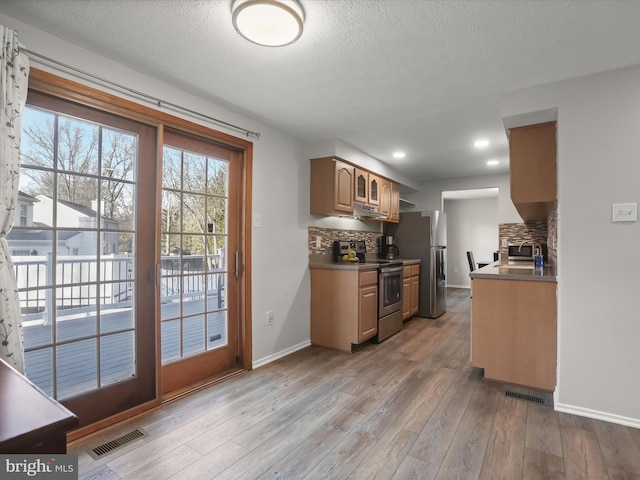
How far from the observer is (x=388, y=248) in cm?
535

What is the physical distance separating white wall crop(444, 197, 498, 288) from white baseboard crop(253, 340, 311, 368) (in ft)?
18.6

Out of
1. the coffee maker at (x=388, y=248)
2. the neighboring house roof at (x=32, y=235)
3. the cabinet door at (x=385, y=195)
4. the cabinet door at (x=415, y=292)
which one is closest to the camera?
the neighboring house roof at (x=32, y=235)

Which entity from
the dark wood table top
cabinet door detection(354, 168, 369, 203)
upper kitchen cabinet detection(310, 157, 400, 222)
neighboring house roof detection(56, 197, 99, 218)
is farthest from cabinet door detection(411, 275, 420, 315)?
the dark wood table top

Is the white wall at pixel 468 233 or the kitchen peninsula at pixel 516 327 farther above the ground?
the white wall at pixel 468 233

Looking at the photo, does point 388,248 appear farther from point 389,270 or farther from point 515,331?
point 515,331

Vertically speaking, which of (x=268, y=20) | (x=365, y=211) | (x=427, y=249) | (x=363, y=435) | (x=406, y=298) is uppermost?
(x=268, y=20)

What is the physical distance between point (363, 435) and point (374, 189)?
3211 mm

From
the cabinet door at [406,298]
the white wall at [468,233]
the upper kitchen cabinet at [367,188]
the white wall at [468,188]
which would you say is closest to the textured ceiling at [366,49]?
the upper kitchen cabinet at [367,188]

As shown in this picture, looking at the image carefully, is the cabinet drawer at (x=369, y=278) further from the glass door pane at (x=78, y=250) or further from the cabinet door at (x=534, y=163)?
the glass door pane at (x=78, y=250)

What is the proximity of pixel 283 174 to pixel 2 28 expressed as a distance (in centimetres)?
222

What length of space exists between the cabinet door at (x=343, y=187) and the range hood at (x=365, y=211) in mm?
120

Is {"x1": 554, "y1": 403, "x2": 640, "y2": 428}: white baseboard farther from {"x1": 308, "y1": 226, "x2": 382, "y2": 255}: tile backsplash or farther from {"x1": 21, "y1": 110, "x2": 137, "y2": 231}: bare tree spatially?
{"x1": 21, "y1": 110, "x2": 137, "y2": 231}: bare tree

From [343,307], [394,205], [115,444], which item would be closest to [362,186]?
[394,205]

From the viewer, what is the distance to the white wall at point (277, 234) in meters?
3.09
